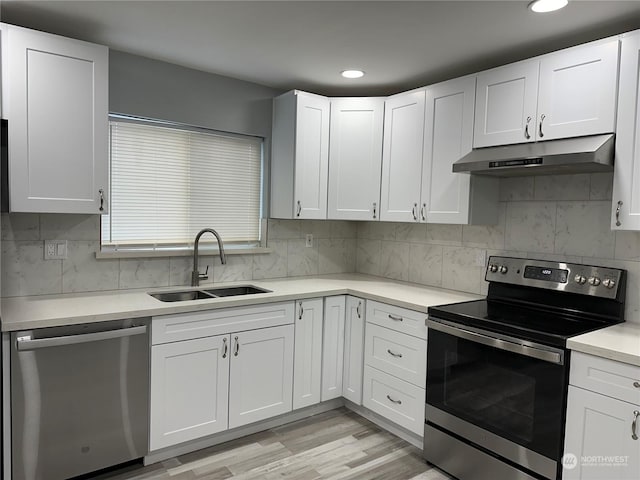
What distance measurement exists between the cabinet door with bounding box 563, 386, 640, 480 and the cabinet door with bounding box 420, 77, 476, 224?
1.21 meters

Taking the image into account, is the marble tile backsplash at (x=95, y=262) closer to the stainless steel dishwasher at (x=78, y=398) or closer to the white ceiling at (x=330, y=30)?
the stainless steel dishwasher at (x=78, y=398)

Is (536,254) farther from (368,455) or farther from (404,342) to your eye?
(368,455)

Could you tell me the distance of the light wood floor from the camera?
2.43m

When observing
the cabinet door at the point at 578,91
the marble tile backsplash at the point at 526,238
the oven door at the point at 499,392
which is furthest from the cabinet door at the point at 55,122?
the cabinet door at the point at 578,91

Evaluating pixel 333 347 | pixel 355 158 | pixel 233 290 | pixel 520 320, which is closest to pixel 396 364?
pixel 333 347

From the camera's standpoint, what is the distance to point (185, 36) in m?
2.47

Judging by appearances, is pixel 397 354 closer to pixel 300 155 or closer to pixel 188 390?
pixel 188 390

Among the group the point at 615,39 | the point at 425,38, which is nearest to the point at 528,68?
the point at 615,39

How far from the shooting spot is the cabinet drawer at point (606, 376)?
5.75ft

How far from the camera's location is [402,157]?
313 cm

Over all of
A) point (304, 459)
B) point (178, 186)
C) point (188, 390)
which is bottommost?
point (304, 459)

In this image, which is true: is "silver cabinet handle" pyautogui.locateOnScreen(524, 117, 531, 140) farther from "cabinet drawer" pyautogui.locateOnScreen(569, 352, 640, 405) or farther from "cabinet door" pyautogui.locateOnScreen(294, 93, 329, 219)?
"cabinet door" pyautogui.locateOnScreen(294, 93, 329, 219)

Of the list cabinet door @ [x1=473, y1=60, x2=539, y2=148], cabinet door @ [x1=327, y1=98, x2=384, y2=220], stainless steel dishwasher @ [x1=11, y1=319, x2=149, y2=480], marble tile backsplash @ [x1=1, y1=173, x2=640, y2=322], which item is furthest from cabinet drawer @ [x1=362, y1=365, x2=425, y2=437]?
cabinet door @ [x1=473, y1=60, x2=539, y2=148]

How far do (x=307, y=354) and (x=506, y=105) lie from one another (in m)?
1.98
